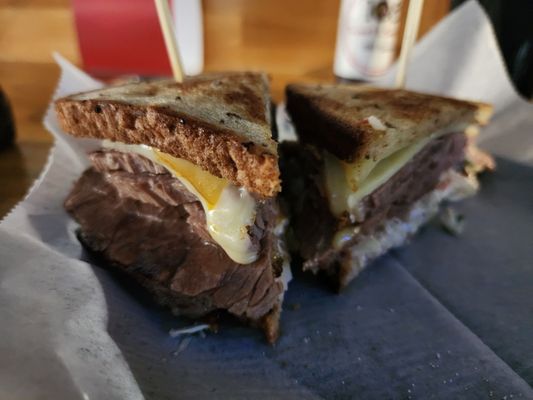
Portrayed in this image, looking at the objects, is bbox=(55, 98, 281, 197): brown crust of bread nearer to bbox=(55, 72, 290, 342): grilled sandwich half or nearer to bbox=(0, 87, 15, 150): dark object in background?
bbox=(55, 72, 290, 342): grilled sandwich half

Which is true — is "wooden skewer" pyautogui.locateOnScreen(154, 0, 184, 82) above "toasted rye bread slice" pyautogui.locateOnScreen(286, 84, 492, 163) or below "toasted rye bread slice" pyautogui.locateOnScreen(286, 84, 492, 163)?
above

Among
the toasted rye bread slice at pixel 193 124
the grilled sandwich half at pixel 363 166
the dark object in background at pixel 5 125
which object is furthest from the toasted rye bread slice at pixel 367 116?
the dark object in background at pixel 5 125

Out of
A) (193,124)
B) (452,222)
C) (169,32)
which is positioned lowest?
(452,222)

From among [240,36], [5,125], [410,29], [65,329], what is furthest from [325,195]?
[240,36]

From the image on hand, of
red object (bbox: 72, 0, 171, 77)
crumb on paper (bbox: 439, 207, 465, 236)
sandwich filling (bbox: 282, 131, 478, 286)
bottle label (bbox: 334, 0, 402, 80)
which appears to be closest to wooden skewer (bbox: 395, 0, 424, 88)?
sandwich filling (bbox: 282, 131, 478, 286)

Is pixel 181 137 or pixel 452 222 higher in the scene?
pixel 181 137

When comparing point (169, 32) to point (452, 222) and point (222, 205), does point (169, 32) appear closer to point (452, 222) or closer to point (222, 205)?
point (222, 205)

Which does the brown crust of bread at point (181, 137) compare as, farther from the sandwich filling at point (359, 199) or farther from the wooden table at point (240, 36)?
the wooden table at point (240, 36)
